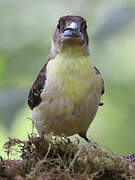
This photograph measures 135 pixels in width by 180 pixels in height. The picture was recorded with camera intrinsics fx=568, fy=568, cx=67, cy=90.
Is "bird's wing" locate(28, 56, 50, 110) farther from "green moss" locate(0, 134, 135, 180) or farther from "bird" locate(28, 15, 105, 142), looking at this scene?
"green moss" locate(0, 134, 135, 180)

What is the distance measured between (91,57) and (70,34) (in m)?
0.20

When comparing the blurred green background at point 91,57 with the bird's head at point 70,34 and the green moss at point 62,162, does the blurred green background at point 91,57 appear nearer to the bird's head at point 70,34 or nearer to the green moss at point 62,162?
the bird's head at point 70,34

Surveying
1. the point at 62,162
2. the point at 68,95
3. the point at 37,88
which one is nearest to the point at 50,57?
the point at 37,88

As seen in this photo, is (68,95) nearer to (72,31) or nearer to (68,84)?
(68,84)

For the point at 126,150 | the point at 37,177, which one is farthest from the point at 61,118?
the point at 37,177

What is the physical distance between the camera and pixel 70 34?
313cm

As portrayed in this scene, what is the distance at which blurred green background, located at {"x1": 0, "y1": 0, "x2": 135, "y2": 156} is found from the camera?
3012 millimetres

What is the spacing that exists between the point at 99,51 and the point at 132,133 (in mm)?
497

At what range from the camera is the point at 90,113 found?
3277 millimetres

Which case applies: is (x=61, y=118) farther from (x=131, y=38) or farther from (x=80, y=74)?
(x=131, y=38)

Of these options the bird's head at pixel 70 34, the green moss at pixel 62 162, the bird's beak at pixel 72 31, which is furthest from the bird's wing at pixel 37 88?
the green moss at pixel 62 162

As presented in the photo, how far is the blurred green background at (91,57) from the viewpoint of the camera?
3.01 meters

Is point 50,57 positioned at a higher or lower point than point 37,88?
higher

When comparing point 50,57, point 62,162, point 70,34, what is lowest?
point 62,162
